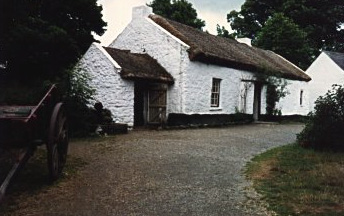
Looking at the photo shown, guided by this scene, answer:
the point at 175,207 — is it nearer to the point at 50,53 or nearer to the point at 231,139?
the point at 231,139

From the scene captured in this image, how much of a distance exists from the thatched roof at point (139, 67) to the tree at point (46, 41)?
81.4 inches

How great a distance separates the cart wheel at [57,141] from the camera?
617 centimetres

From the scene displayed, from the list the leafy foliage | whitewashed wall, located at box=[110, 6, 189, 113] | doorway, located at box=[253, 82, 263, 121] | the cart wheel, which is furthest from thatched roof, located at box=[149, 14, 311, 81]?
the cart wheel

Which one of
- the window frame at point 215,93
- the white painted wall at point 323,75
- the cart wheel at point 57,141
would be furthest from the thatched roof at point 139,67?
the white painted wall at point 323,75

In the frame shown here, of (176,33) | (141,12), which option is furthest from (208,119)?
(141,12)

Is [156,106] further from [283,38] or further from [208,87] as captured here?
[283,38]

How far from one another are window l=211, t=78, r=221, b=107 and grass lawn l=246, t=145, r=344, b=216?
9368 mm

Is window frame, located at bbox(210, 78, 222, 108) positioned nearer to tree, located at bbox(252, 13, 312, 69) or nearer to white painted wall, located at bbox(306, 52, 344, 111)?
white painted wall, located at bbox(306, 52, 344, 111)

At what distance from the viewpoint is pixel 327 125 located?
35.7 ft

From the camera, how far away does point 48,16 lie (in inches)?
787

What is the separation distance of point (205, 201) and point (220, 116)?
14.4m

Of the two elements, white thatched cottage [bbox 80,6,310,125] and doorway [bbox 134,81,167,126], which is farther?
doorway [bbox 134,81,167,126]

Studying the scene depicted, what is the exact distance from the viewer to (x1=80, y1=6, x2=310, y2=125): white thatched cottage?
16203mm

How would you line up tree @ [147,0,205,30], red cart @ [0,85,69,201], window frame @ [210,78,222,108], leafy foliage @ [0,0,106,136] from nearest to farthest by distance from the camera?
red cart @ [0,85,69,201] → leafy foliage @ [0,0,106,136] → window frame @ [210,78,222,108] → tree @ [147,0,205,30]
